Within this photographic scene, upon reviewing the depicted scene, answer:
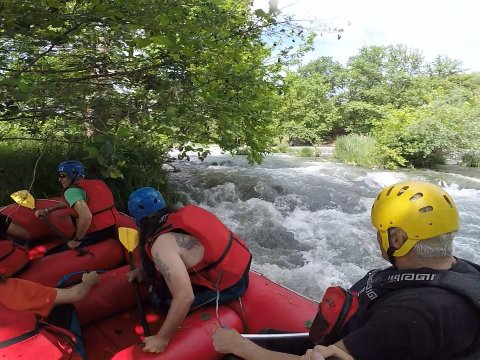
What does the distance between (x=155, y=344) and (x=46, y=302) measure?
0.61 m

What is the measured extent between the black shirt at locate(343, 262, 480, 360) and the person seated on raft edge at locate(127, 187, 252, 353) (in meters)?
0.99

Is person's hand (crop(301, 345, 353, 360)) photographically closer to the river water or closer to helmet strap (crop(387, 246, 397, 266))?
helmet strap (crop(387, 246, 397, 266))

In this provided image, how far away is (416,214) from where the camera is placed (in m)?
1.25

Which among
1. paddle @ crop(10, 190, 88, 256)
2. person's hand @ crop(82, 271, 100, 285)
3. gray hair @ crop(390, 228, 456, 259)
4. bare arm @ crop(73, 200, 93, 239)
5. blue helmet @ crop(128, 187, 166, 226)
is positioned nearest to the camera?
gray hair @ crop(390, 228, 456, 259)

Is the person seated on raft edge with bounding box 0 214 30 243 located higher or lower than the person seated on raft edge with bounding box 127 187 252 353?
lower

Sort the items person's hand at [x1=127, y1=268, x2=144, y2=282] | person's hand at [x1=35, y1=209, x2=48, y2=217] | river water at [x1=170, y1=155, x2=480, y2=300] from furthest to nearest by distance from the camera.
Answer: river water at [x1=170, y1=155, x2=480, y2=300] → person's hand at [x1=35, y1=209, x2=48, y2=217] → person's hand at [x1=127, y1=268, x2=144, y2=282]

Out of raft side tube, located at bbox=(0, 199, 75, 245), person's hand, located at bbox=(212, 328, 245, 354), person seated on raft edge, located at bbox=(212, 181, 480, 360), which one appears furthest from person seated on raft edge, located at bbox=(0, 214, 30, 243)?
person seated on raft edge, located at bbox=(212, 181, 480, 360)

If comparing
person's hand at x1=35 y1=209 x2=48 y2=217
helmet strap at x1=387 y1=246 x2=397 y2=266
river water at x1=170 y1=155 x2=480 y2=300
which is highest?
helmet strap at x1=387 y1=246 x2=397 y2=266

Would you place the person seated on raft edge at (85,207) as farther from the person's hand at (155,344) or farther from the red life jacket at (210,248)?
the person's hand at (155,344)

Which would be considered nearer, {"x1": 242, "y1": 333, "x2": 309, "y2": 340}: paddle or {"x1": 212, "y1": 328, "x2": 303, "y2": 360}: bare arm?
{"x1": 212, "y1": 328, "x2": 303, "y2": 360}: bare arm

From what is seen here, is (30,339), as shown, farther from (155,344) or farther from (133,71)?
(133,71)

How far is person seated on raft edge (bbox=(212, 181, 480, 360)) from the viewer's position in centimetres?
108

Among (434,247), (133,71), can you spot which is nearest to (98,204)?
(133,71)

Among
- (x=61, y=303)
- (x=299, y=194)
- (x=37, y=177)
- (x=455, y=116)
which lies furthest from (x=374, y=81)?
(x=61, y=303)
